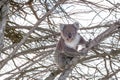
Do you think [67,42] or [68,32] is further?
[67,42]

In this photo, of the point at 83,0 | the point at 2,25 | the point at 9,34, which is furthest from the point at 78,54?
the point at 9,34

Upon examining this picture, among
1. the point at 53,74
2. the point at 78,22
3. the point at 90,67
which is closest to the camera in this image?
the point at 53,74

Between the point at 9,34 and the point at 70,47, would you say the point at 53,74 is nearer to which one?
the point at 70,47

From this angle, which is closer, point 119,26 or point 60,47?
point 119,26

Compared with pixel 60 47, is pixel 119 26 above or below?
above

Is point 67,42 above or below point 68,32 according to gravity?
below

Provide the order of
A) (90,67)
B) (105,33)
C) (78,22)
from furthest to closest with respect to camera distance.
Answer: (78,22) → (90,67) → (105,33)

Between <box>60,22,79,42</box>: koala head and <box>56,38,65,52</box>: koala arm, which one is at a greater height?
<box>60,22,79,42</box>: koala head

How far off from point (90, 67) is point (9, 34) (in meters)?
2.46

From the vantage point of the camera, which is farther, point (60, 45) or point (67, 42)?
point (67, 42)

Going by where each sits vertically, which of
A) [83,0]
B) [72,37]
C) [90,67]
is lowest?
[90,67]

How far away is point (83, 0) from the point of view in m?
4.55

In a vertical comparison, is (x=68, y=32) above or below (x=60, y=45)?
above

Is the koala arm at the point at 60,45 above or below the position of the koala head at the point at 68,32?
below
